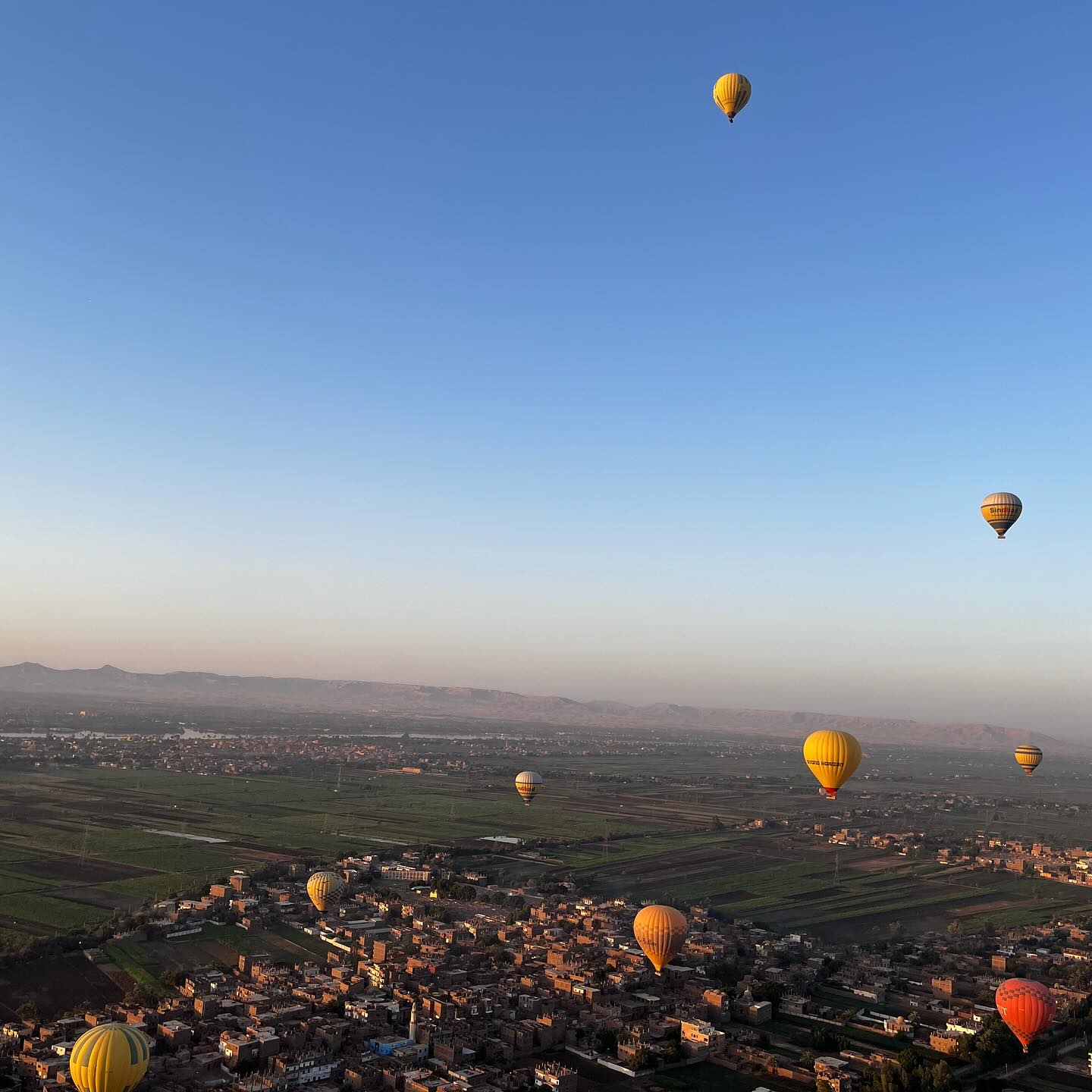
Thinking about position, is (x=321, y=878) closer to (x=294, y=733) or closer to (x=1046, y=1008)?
(x=1046, y=1008)

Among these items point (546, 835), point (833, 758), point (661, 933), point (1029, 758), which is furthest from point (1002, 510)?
point (546, 835)

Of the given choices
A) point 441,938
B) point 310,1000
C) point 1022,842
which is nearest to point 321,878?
point 441,938

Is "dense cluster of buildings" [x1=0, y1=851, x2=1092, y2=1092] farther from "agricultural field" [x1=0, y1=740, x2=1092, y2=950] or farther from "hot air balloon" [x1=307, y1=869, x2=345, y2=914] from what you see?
"agricultural field" [x1=0, y1=740, x2=1092, y2=950]

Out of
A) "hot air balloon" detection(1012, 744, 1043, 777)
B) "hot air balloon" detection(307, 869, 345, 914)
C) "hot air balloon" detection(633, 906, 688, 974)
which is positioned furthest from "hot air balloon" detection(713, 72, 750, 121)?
"hot air balloon" detection(1012, 744, 1043, 777)

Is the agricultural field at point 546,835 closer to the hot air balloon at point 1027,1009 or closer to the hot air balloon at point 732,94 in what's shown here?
the hot air balloon at point 1027,1009

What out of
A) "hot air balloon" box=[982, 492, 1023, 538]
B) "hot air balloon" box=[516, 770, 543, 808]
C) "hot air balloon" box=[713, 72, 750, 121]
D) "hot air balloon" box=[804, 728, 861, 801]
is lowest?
"hot air balloon" box=[516, 770, 543, 808]

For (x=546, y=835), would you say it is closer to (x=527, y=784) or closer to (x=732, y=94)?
(x=527, y=784)
